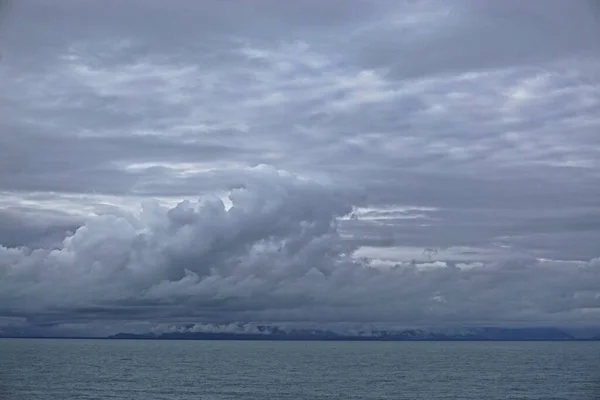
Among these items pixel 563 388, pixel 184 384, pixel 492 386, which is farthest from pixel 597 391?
pixel 184 384

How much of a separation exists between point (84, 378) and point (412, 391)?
77.0 metres

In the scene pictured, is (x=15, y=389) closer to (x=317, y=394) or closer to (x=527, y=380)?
(x=317, y=394)

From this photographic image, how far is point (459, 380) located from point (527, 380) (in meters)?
16.0

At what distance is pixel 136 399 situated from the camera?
121812 mm

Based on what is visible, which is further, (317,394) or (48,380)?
(48,380)

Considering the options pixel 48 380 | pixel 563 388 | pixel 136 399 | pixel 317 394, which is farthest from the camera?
pixel 48 380

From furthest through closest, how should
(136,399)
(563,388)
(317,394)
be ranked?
(563,388), (317,394), (136,399)

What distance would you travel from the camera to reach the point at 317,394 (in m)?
130

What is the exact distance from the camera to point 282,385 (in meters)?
146

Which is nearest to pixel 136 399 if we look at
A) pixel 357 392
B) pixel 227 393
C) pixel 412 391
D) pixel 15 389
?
pixel 227 393

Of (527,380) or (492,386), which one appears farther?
(527,380)

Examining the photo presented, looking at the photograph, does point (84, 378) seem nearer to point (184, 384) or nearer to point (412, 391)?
point (184, 384)

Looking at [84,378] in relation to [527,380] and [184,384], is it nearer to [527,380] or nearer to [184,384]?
[184,384]

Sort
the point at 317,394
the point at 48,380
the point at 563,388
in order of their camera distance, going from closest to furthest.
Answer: the point at 317,394 → the point at 563,388 → the point at 48,380
